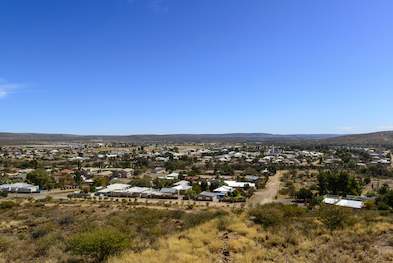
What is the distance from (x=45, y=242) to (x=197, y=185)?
45527mm

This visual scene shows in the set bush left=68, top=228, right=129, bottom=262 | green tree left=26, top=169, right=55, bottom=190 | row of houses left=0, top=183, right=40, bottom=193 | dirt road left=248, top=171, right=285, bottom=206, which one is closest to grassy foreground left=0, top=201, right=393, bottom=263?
bush left=68, top=228, right=129, bottom=262

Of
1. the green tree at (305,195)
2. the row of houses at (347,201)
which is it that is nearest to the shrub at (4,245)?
the row of houses at (347,201)

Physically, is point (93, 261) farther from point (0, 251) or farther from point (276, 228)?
point (276, 228)

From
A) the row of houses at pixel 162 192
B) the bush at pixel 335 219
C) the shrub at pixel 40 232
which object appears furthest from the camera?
the row of houses at pixel 162 192

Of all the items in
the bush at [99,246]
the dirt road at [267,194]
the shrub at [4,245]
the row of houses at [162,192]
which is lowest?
the dirt road at [267,194]

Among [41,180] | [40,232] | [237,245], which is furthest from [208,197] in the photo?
[237,245]

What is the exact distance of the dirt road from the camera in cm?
4978

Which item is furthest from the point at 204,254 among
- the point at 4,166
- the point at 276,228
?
the point at 4,166

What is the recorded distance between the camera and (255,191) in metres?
59.7

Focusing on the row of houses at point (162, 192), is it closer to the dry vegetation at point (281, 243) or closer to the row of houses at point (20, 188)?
the row of houses at point (20, 188)

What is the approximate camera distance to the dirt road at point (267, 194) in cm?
4978

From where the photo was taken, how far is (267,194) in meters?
56.5

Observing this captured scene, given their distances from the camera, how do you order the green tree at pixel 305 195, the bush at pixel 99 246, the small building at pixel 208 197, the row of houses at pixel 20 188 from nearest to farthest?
1. the bush at pixel 99 246
2. the green tree at pixel 305 195
3. the small building at pixel 208 197
4. the row of houses at pixel 20 188

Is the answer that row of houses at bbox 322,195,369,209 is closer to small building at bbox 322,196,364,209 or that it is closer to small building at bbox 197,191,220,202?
small building at bbox 322,196,364,209
